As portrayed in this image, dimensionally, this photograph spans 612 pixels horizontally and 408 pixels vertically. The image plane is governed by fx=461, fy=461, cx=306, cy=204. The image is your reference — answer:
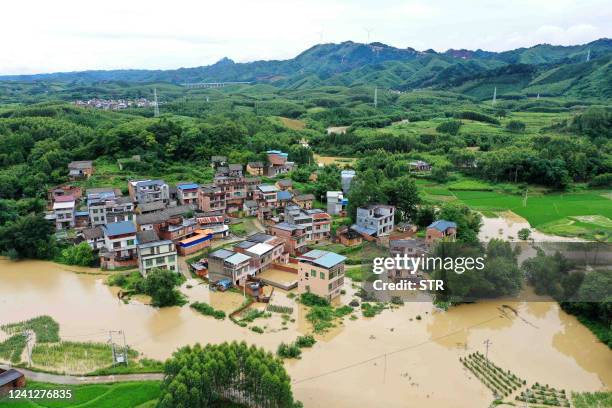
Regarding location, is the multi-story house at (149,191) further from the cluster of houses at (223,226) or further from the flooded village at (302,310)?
the flooded village at (302,310)

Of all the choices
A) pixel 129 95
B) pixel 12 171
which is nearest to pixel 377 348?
pixel 12 171

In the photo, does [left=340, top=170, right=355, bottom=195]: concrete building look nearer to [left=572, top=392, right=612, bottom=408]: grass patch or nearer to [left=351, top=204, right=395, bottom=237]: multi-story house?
[left=351, top=204, right=395, bottom=237]: multi-story house

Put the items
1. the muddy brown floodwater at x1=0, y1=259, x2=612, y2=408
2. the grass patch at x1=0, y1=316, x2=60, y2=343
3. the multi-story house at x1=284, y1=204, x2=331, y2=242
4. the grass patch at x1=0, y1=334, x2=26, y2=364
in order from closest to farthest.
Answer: the muddy brown floodwater at x1=0, y1=259, x2=612, y2=408, the grass patch at x1=0, y1=334, x2=26, y2=364, the grass patch at x1=0, y1=316, x2=60, y2=343, the multi-story house at x1=284, y1=204, x2=331, y2=242

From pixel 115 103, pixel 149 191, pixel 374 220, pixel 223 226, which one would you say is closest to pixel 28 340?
pixel 223 226

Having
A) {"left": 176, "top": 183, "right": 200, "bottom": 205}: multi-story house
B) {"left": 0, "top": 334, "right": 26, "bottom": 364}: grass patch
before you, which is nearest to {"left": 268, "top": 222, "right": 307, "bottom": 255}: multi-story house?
{"left": 176, "top": 183, "right": 200, "bottom": 205}: multi-story house

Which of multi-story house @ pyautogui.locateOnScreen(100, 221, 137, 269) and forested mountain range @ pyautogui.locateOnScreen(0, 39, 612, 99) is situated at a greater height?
forested mountain range @ pyautogui.locateOnScreen(0, 39, 612, 99)

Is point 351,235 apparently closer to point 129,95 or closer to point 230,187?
point 230,187
